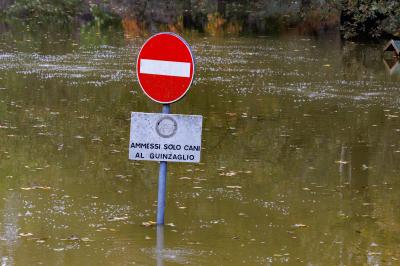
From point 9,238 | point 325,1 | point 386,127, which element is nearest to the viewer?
point 9,238

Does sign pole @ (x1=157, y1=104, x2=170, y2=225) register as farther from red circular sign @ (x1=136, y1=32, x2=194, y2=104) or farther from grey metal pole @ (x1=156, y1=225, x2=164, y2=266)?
red circular sign @ (x1=136, y1=32, x2=194, y2=104)

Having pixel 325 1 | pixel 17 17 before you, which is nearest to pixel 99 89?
pixel 325 1

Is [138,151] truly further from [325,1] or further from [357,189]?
[325,1]

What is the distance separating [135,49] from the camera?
90.3 feet

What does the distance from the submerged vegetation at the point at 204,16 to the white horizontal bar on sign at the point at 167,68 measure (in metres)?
23.6

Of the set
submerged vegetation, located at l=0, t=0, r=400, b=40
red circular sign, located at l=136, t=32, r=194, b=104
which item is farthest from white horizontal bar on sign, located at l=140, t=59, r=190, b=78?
submerged vegetation, located at l=0, t=0, r=400, b=40

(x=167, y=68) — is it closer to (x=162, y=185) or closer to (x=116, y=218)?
(x=162, y=185)

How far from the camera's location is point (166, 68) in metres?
7.53

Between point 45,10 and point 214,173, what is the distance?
33191 mm

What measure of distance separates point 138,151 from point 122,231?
2.67 ft

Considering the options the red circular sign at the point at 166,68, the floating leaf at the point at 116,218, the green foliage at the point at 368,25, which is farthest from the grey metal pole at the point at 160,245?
the green foliage at the point at 368,25

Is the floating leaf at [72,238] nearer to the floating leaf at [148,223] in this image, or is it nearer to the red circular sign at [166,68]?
the floating leaf at [148,223]

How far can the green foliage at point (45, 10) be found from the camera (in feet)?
133

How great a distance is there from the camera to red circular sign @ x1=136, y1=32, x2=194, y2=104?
24.7 feet
